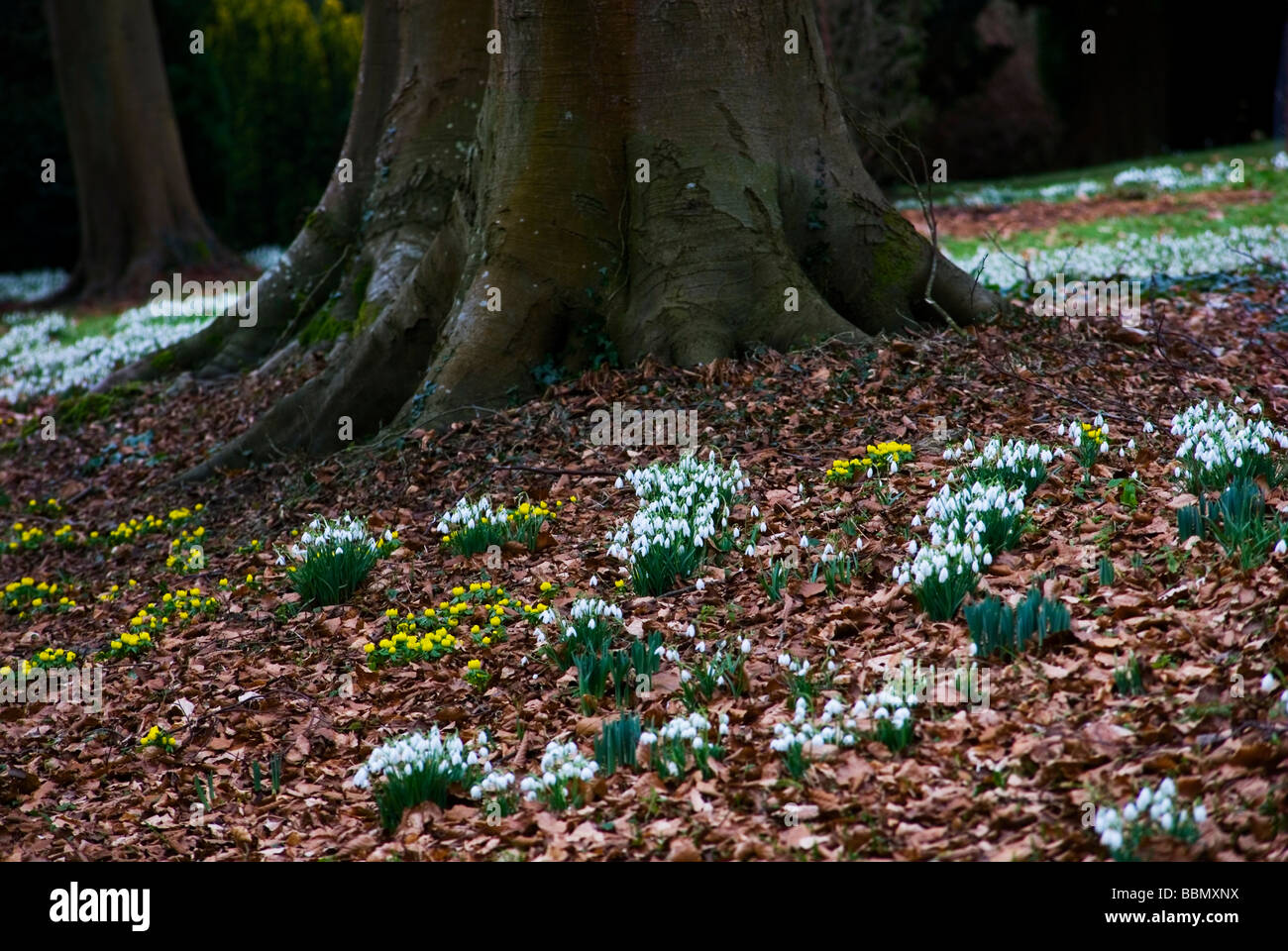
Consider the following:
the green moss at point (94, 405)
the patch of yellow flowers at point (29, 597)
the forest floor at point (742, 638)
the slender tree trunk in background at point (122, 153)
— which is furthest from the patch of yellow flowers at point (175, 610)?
the slender tree trunk in background at point (122, 153)

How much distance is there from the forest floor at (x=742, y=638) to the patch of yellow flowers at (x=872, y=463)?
2.3 inches

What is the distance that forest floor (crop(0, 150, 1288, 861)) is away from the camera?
306 cm

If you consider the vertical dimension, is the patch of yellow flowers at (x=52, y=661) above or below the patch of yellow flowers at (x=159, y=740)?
above

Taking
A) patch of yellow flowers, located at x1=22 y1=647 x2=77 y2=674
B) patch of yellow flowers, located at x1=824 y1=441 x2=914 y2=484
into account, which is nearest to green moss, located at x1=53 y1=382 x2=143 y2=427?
patch of yellow flowers, located at x1=22 y1=647 x2=77 y2=674

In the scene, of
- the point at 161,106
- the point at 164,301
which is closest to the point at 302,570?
the point at 164,301

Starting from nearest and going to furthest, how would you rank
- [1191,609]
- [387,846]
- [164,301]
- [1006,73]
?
[387,846]
[1191,609]
[164,301]
[1006,73]

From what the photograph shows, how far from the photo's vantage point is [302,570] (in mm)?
5062

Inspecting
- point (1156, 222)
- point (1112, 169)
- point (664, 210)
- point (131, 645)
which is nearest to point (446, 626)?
point (131, 645)

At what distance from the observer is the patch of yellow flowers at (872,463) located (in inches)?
201

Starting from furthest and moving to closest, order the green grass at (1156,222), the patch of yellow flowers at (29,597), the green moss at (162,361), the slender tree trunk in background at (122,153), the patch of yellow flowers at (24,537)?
the slender tree trunk in background at (122,153) → the green grass at (1156,222) → the green moss at (162,361) → the patch of yellow flowers at (24,537) → the patch of yellow flowers at (29,597)

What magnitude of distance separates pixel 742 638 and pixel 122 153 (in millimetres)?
16025

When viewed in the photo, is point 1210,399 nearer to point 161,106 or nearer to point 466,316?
point 466,316

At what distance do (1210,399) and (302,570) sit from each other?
13.8ft

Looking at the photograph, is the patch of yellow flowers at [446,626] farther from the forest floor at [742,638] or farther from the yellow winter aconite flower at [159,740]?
the yellow winter aconite flower at [159,740]
